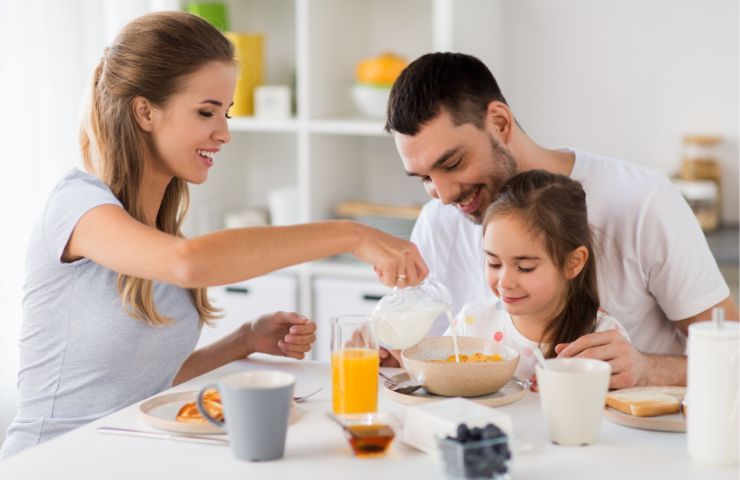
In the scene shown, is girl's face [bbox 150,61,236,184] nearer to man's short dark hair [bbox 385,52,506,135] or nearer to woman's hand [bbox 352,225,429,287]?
man's short dark hair [bbox 385,52,506,135]

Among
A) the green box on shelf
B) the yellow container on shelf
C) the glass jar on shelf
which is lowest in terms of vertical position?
the glass jar on shelf

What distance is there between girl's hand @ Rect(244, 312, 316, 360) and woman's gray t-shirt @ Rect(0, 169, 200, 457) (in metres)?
0.21

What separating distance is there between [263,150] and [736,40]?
1.76 meters

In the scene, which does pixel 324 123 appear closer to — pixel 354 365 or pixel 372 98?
pixel 372 98

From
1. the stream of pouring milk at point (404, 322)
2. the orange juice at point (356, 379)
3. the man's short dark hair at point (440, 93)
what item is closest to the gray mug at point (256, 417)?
the orange juice at point (356, 379)

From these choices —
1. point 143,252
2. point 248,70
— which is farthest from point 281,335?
point 248,70

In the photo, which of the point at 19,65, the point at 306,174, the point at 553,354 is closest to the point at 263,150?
the point at 306,174

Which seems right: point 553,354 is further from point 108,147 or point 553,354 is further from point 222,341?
point 108,147

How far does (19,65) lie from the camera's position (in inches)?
117

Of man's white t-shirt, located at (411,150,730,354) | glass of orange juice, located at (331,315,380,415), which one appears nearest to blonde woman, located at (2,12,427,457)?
glass of orange juice, located at (331,315,380,415)

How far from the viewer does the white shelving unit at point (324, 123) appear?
333 cm

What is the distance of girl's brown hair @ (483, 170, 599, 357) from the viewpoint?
1.94 metres

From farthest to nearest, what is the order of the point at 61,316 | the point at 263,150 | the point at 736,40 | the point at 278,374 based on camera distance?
the point at 263,150, the point at 736,40, the point at 61,316, the point at 278,374

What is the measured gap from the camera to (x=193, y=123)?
194 cm
